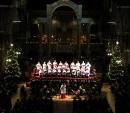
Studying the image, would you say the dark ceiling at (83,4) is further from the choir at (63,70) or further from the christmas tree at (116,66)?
the choir at (63,70)

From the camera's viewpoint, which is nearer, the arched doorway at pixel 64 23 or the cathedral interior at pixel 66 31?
the cathedral interior at pixel 66 31

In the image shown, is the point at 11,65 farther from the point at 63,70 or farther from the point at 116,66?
the point at 116,66

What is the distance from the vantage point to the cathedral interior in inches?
1430

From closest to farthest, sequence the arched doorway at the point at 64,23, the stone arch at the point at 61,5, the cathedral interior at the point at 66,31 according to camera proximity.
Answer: the cathedral interior at the point at 66,31, the stone arch at the point at 61,5, the arched doorway at the point at 64,23

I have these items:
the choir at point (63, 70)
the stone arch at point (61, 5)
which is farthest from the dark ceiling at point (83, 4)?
the choir at point (63, 70)

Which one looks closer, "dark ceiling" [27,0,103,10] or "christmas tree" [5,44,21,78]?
"christmas tree" [5,44,21,78]

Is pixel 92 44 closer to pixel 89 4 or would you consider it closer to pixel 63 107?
pixel 89 4

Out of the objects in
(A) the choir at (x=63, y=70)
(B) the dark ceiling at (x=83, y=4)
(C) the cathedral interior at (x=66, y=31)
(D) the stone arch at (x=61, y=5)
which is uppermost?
(B) the dark ceiling at (x=83, y=4)

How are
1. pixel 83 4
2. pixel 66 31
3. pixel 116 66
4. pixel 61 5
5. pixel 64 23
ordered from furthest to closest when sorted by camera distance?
1. pixel 83 4
2. pixel 64 23
3. pixel 66 31
4. pixel 61 5
5. pixel 116 66

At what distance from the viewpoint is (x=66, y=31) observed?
4647 cm

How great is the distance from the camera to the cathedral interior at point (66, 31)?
36312 mm

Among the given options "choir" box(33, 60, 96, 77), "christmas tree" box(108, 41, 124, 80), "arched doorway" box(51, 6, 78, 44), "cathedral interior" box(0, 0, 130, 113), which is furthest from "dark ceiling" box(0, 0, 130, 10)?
"choir" box(33, 60, 96, 77)

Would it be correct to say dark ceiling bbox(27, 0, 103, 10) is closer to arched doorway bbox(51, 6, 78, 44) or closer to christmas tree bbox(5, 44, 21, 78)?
arched doorway bbox(51, 6, 78, 44)

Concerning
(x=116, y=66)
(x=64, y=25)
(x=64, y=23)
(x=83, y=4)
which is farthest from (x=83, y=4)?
(x=116, y=66)
